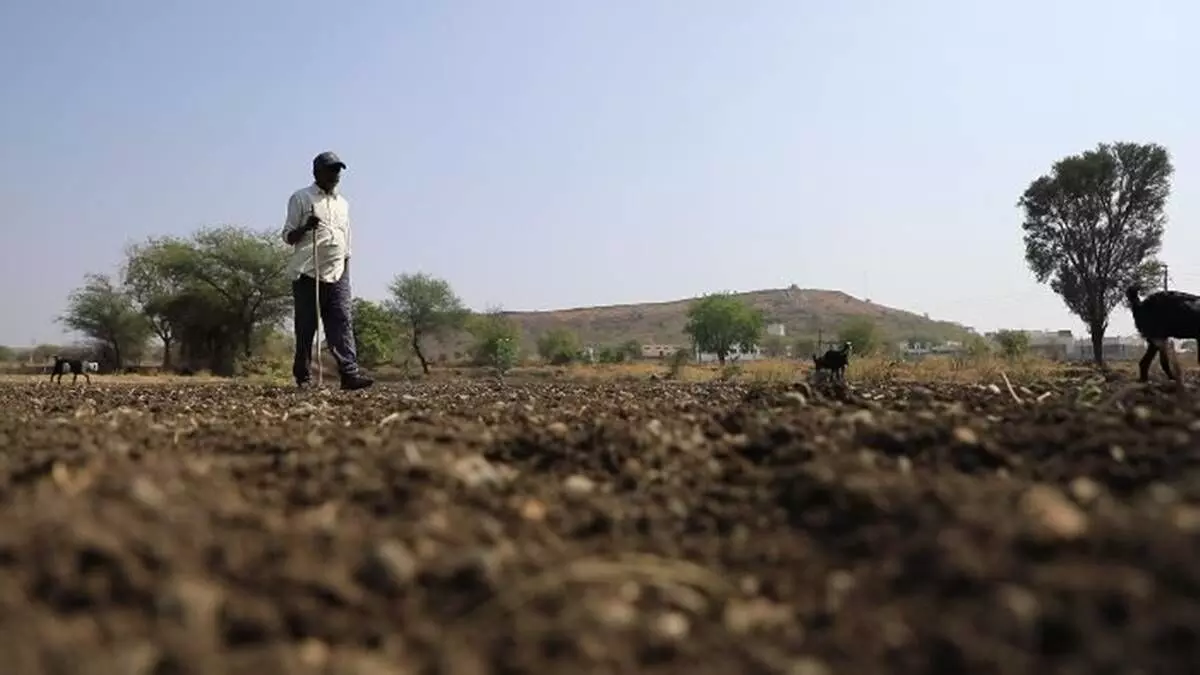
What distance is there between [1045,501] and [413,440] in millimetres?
1981

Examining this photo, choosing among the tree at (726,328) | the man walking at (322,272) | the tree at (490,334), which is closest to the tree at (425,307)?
the tree at (490,334)

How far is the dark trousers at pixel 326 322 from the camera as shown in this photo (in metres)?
8.30

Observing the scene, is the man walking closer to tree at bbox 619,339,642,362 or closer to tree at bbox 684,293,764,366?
tree at bbox 619,339,642,362

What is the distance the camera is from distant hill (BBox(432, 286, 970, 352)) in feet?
481

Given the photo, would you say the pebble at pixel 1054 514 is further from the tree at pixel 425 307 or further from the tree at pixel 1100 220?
the tree at pixel 425 307

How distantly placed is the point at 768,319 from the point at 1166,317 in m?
142

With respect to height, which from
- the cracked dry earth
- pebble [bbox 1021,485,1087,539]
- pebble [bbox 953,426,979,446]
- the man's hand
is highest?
the man's hand

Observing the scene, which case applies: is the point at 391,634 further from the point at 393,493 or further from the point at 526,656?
the point at 393,493

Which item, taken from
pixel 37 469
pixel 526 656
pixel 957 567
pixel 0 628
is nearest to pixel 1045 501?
pixel 957 567

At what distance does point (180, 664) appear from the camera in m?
1.20

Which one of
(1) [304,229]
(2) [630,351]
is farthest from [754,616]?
(2) [630,351]

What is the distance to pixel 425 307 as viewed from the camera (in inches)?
3206

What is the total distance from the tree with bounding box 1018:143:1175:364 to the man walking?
42.9 m

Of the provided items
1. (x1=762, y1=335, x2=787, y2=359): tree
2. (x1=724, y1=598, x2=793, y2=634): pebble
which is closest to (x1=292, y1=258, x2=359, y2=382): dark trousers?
(x1=724, y1=598, x2=793, y2=634): pebble
